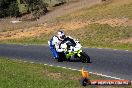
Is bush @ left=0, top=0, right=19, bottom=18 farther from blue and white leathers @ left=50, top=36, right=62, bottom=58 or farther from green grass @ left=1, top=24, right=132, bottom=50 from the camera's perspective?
blue and white leathers @ left=50, top=36, right=62, bottom=58

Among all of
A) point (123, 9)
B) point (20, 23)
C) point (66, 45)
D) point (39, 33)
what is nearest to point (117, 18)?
point (123, 9)

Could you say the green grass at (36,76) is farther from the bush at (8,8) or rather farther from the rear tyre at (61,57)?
the bush at (8,8)

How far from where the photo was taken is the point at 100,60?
23.4 meters

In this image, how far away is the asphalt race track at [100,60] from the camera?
63.7 feet

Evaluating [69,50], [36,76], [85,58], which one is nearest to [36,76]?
[36,76]

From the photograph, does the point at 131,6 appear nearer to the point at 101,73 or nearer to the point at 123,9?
the point at 123,9

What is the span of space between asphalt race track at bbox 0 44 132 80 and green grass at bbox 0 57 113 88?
123 centimetres

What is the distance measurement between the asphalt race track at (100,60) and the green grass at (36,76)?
4.05 feet

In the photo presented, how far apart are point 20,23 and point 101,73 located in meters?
48.1

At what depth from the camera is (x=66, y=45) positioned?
78.2 ft

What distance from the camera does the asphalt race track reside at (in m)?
19.4

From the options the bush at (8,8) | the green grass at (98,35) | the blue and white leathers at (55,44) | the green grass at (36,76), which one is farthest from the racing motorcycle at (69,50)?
the bush at (8,8)

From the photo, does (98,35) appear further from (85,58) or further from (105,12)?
(85,58)

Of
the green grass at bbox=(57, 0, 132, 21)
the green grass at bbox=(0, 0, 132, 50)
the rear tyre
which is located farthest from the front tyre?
the green grass at bbox=(57, 0, 132, 21)
